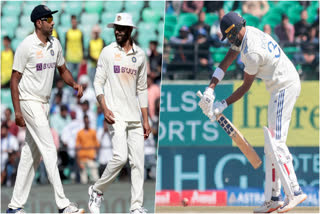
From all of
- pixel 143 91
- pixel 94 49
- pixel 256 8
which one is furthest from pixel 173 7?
pixel 143 91

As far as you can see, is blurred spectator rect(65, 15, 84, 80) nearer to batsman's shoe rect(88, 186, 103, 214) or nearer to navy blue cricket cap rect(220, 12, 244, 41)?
batsman's shoe rect(88, 186, 103, 214)

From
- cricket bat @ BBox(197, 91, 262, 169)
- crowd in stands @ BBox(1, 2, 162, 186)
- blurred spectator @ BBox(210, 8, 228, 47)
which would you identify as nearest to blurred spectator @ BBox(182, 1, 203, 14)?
blurred spectator @ BBox(210, 8, 228, 47)

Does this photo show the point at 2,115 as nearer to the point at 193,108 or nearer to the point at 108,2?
A: the point at 108,2

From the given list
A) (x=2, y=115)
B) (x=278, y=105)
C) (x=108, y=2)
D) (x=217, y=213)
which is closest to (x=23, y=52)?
(x=278, y=105)

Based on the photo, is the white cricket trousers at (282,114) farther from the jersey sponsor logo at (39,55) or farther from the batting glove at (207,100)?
the jersey sponsor logo at (39,55)

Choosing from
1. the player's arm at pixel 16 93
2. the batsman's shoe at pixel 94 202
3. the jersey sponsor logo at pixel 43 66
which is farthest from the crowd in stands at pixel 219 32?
the player's arm at pixel 16 93

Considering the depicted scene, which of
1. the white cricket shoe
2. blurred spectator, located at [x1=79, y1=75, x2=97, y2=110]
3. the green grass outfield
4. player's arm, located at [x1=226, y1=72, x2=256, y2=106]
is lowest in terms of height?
the green grass outfield
